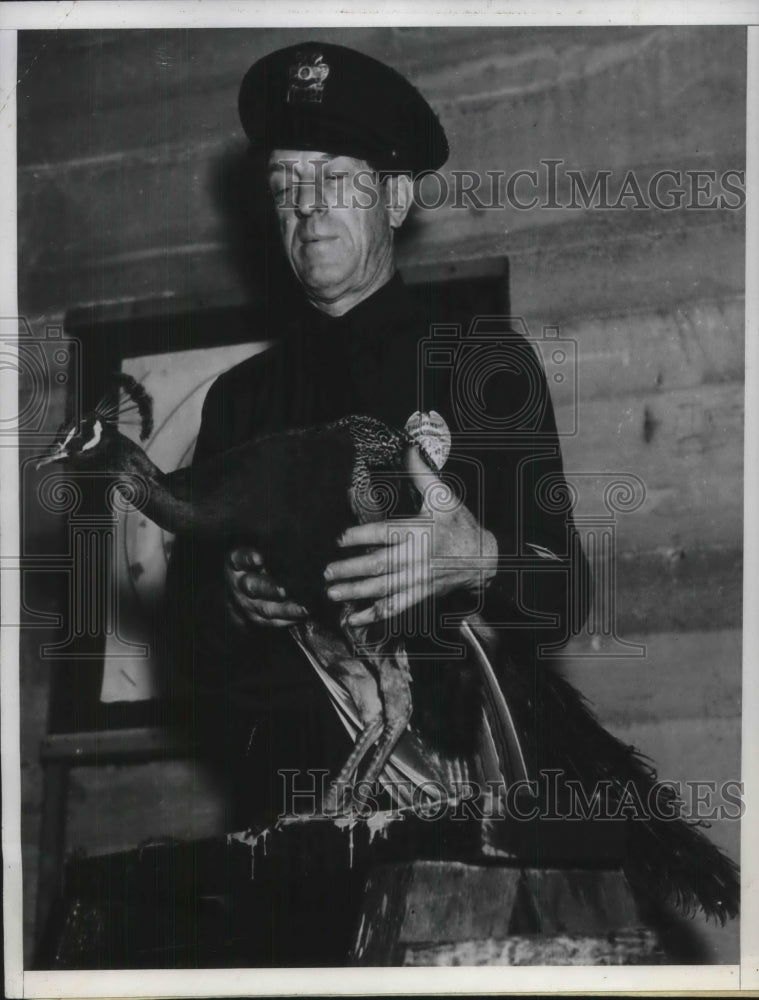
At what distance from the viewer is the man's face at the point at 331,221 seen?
2291mm

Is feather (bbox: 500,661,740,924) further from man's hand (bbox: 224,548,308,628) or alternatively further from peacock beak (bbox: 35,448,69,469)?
peacock beak (bbox: 35,448,69,469)

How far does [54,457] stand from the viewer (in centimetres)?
235

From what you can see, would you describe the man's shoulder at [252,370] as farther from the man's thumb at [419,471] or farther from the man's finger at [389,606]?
the man's finger at [389,606]

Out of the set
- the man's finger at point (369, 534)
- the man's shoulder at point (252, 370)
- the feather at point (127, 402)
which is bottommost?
the man's finger at point (369, 534)

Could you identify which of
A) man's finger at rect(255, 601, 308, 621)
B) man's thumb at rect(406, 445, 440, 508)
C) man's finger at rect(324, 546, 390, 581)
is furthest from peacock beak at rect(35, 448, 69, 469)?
man's thumb at rect(406, 445, 440, 508)

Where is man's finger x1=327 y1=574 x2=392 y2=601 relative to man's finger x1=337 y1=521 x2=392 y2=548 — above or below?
below

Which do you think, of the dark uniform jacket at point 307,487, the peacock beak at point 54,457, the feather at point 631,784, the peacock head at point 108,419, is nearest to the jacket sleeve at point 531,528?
the dark uniform jacket at point 307,487

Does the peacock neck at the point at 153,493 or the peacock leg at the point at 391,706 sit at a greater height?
the peacock neck at the point at 153,493

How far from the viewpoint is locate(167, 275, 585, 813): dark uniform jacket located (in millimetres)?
2291

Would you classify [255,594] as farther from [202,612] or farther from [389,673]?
[389,673]

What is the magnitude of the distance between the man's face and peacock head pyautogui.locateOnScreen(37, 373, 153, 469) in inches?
19.1

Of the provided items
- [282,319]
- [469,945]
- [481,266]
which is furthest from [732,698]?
[282,319]

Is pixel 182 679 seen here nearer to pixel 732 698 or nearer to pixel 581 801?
pixel 581 801

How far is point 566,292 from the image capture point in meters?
2.31
